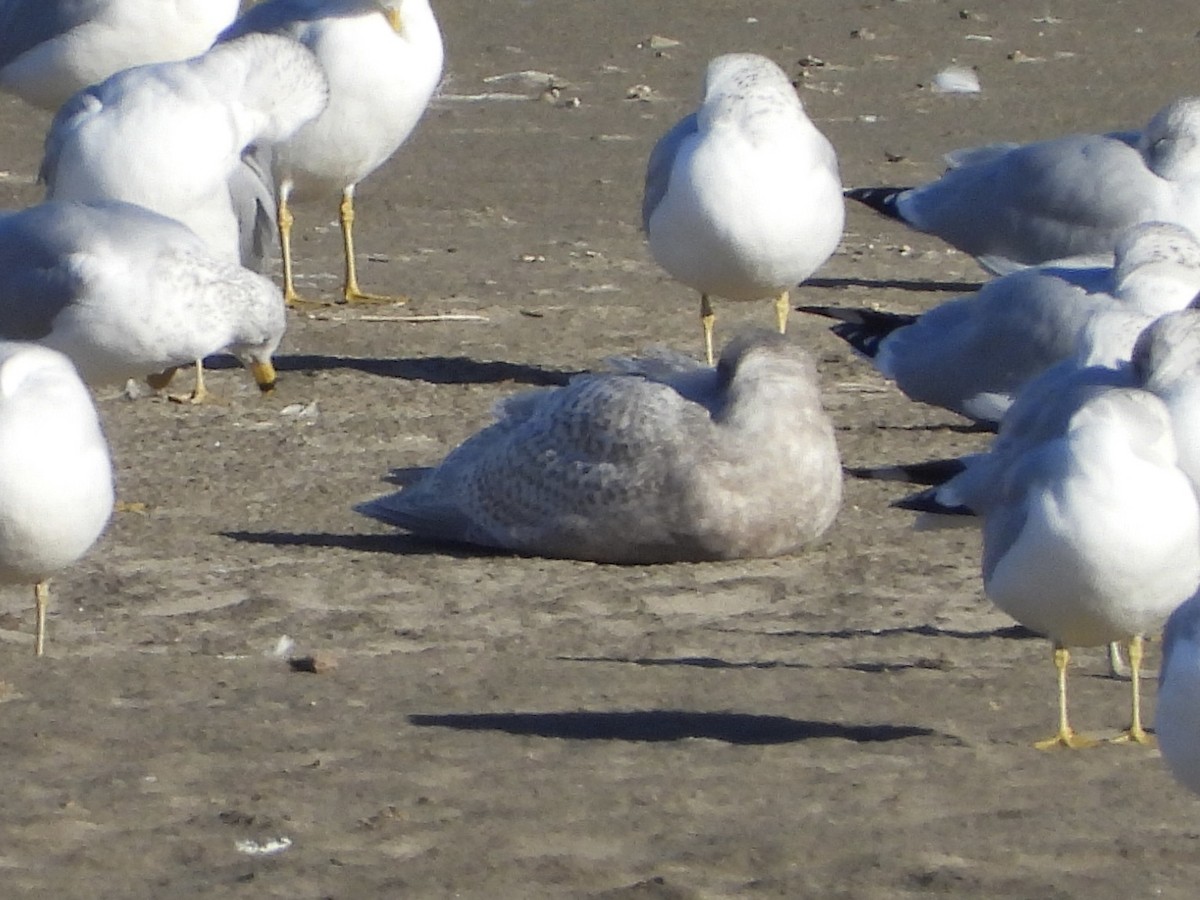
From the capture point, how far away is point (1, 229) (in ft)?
26.7

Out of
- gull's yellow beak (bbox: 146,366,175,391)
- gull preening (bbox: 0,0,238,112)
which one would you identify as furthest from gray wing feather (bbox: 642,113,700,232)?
gull preening (bbox: 0,0,238,112)

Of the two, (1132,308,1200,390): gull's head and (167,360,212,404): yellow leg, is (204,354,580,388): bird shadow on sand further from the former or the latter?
(1132,308,1200,390): gull's head

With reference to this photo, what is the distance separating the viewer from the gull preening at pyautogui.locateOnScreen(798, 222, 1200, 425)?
7.72 m

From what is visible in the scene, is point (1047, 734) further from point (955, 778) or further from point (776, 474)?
point (776, 474)

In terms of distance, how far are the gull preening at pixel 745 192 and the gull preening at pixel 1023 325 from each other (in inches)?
10.5

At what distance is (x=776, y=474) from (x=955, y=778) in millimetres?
2188

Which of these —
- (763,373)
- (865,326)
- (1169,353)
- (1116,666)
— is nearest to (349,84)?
(865,326)

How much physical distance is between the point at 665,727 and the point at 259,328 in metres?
3.15

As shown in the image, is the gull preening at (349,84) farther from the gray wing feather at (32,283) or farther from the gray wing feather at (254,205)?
the gray wing feather at (32,283)

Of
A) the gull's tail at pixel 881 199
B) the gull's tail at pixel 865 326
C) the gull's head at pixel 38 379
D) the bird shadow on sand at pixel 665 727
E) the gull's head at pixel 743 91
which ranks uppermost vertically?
the gull's head at pixel 38 379

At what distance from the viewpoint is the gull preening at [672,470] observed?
285 inches

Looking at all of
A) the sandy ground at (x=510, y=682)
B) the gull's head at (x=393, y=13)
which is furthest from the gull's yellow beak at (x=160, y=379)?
the gull's head at (x=393, y=13)

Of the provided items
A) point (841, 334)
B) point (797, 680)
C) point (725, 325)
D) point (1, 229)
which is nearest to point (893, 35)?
point (725, 325)

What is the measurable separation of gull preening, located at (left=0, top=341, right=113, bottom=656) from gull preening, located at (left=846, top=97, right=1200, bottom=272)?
442 cm
